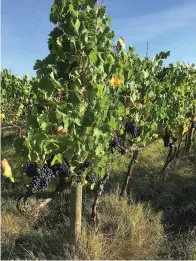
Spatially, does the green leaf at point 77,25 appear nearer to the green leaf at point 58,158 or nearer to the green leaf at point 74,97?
the green leaf at point 74,97

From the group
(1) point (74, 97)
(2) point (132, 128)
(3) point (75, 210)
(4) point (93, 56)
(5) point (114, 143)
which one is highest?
(4) point (93, 56)

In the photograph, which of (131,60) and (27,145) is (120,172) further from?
(27,145)

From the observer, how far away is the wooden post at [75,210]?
11.7ft

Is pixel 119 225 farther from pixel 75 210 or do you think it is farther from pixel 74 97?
pixel 74 97

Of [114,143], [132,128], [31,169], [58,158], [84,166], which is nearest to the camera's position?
[31,169]

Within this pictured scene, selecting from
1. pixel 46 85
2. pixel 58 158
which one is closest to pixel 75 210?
pixel 58 158

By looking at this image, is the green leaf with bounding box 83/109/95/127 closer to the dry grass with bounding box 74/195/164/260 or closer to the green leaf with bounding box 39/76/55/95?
the green leaf with bounding box 39/76/55/95

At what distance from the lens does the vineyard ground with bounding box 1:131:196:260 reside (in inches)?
151

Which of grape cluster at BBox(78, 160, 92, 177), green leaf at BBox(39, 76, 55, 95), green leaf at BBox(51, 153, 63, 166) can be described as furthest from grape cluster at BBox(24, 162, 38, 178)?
green leaf at BBox(39, 76, 55, 95)

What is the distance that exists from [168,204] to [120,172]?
144 cm

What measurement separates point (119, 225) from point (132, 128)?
126 centimetres

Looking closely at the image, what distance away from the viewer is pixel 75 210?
363cm

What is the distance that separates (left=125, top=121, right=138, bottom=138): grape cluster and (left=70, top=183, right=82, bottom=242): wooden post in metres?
1.21

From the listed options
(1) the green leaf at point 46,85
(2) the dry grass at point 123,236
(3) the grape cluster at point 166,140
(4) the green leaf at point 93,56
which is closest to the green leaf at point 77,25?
(4) the green leaf at point 93,56
